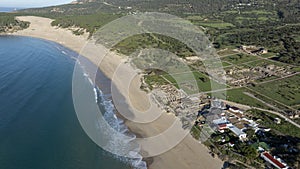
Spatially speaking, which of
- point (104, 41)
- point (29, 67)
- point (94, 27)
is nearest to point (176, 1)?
point (94, 27)

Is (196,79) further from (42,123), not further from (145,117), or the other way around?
(42,123)

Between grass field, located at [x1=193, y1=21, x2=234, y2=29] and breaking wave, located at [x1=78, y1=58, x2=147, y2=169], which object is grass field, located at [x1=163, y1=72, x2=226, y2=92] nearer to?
breaking wave, located at [x1=78, y1=58, x2=147, y2=169]

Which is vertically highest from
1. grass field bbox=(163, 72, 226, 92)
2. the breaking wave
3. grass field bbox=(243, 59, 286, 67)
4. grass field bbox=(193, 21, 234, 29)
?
grass field bbox=(193, 21, 234, 29)

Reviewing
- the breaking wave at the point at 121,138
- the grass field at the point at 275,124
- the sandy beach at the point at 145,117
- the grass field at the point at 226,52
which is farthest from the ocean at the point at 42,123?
the grass field at the point at 226,52

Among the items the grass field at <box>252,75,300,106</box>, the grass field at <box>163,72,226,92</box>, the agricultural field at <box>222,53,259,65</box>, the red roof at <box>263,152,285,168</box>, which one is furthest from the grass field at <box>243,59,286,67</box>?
the red roof at <box>263,152,285,168</box>

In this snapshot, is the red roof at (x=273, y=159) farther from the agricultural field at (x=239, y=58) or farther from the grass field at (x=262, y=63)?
the agricultural field at (x=239, y=58)

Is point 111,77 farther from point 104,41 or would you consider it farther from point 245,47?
point 245,47
